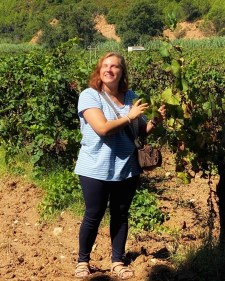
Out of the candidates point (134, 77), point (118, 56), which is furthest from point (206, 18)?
point (118, 56)

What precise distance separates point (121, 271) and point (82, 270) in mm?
268

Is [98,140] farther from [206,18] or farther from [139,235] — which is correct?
[206,18]

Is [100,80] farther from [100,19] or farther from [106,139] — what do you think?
[100,19]

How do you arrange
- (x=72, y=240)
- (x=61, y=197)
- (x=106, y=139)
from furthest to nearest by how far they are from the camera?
(x=61, y=197) → (x=72, y=240) → (x=106, y=139)

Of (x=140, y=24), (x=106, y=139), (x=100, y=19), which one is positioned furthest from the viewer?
(x=100, y=19)

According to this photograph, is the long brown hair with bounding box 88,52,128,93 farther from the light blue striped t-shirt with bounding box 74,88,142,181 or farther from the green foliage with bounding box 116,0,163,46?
the green foliage with bounding box 116,0,163,46

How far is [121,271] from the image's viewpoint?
3.54 meters

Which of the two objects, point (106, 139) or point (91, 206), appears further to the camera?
point (91, 206)

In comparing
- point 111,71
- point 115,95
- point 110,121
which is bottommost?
point 110,121

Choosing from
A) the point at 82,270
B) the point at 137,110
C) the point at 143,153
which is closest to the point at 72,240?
the point at 82,270

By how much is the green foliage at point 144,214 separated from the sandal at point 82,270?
2.99 feet

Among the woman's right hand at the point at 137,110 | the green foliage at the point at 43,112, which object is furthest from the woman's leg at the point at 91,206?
the green foliage at the point at 43,112

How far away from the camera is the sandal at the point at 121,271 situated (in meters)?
3.53

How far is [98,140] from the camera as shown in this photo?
126 inches
